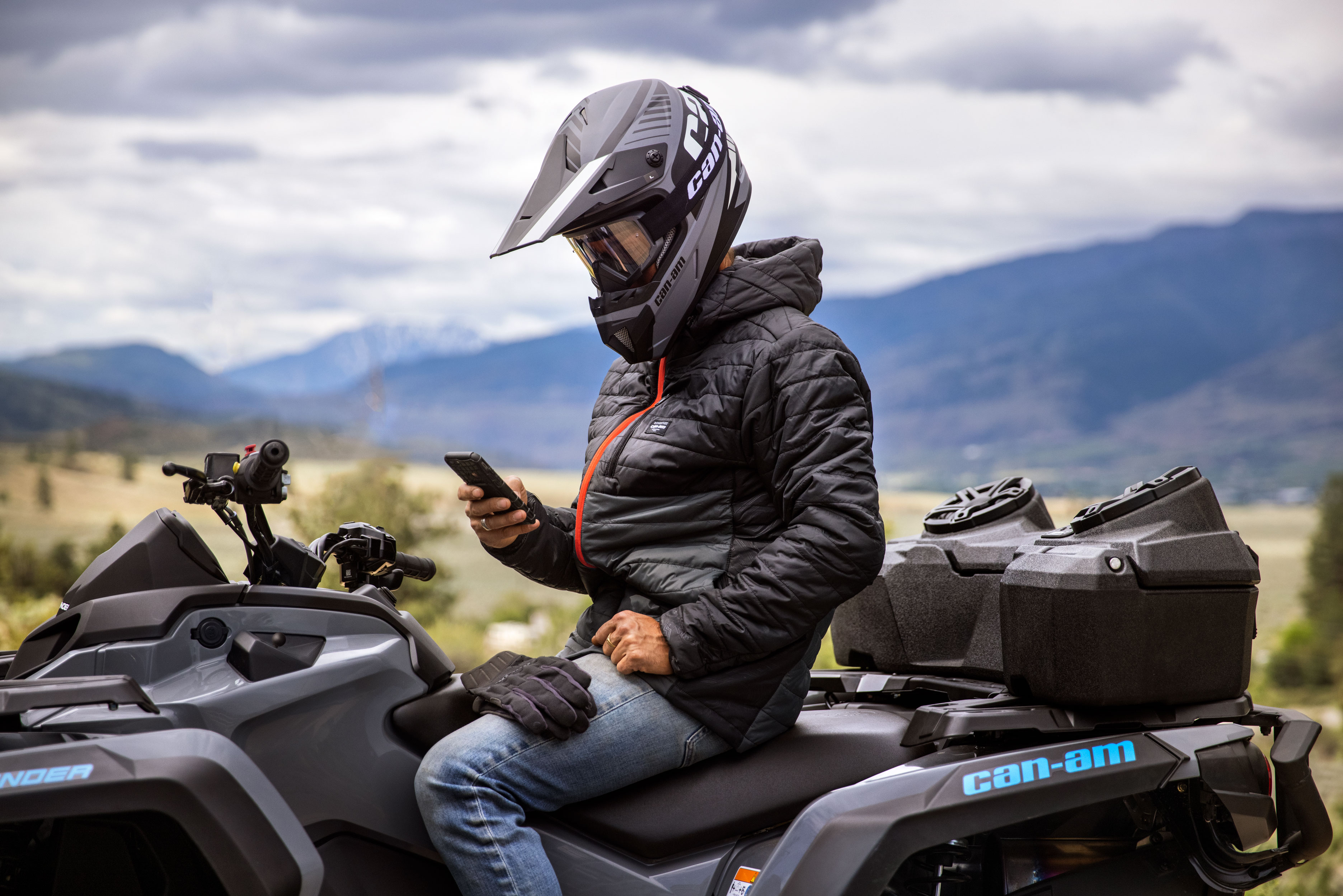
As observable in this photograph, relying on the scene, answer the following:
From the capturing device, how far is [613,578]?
2.49m

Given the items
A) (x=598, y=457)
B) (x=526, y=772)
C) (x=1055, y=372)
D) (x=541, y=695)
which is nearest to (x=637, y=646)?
(x=541, y=695)

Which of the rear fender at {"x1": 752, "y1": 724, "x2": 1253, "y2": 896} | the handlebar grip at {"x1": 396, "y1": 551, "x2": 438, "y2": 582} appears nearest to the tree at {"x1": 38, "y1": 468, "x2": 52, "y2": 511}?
the handlebar grip at {"x1": 396, "y1": 551, "x2": 438, "y2": 582}

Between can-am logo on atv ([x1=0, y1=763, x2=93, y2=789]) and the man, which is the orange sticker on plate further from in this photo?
can-am logo on atv ([x1=0, y1=763, x2=93, y2=789])

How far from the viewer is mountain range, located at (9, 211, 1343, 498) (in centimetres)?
5247

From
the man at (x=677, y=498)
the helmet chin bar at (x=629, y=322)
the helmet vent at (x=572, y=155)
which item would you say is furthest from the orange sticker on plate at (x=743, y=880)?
the helmet vent at (x=572, y=155)

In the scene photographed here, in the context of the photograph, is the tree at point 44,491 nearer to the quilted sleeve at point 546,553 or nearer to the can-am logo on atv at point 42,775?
the quilted sleeve at point 546,553

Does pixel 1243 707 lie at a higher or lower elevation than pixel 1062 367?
higher

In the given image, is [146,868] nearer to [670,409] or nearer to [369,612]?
[369,612]

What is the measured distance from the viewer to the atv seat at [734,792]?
7.17ft

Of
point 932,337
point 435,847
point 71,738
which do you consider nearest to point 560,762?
point 435,847

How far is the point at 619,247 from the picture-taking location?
2438 millimetres

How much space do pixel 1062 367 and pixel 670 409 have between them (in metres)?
125

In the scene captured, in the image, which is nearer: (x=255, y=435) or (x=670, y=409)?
(x=670, y=409)

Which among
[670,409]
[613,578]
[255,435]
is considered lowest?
[255,435]
